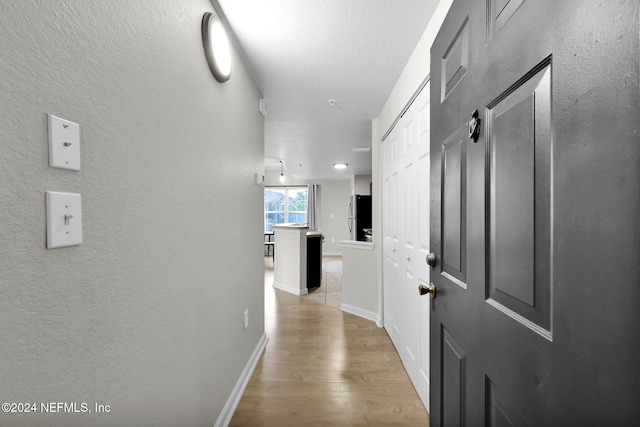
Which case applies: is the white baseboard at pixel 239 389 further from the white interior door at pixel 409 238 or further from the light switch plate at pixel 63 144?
the light switch plate at pixel 63 144

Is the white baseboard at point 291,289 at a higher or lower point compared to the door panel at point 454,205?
lower

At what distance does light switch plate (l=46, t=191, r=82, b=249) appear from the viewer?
1.79ft

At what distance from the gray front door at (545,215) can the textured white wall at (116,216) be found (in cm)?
94

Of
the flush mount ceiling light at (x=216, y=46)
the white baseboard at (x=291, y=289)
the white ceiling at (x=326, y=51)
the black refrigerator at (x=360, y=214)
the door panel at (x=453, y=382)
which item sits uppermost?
the white ceiling at (x=326, y=51)

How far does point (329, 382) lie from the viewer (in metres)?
1.88

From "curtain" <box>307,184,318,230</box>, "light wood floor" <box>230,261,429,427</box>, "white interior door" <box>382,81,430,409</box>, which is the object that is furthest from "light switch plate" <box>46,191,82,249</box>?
"curtain" <box>307,184,318,230</box>

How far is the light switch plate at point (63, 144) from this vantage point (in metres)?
0.55

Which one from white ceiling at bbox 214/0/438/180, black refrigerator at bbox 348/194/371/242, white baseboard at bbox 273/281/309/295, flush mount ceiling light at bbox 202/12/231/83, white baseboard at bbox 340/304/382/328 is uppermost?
white ceiling at bbox 214/0/438/180

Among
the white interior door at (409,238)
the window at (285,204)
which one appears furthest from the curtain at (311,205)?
the white interior door at (409,238)

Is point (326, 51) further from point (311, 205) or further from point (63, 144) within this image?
point (311, 205)

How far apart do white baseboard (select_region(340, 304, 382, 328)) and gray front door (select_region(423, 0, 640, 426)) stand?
80.2 inches

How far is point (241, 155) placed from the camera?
1.79 m

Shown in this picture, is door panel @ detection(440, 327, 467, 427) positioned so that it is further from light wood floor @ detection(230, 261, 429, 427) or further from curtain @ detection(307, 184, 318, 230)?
curtain @ detection(307, 184, 318, 230)

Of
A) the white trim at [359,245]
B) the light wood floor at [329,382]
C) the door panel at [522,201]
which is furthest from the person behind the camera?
the white trim at [359,245]
